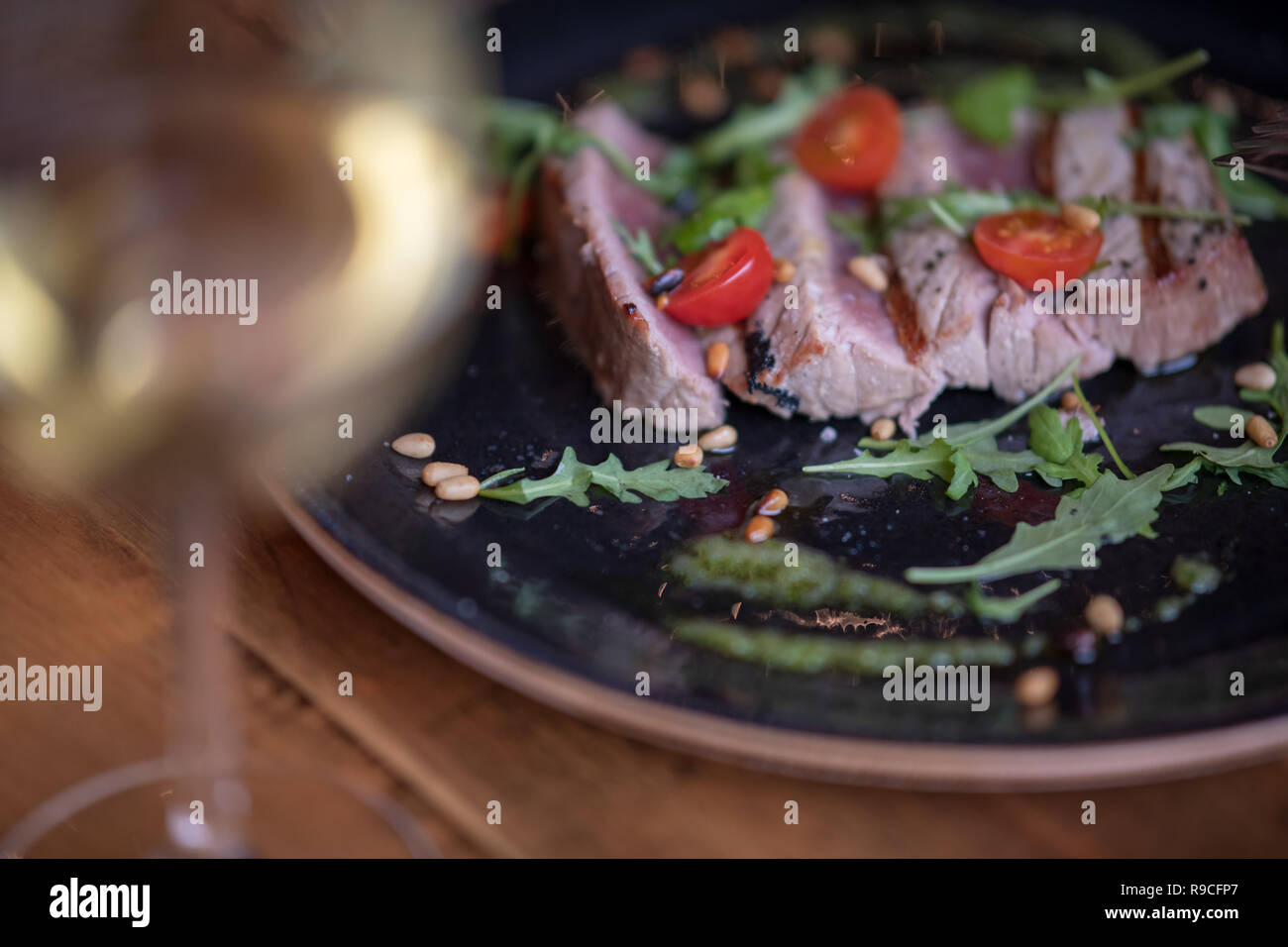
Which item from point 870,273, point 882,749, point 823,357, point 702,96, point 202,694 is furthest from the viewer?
point 702,96

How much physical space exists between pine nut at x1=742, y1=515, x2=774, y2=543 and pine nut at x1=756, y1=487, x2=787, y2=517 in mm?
41

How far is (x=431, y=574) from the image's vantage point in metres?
2.44

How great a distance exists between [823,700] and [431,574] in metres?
0.87

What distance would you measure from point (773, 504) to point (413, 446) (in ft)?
2.93

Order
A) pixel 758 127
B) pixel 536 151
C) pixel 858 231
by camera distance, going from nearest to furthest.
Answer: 1. pixel 858 231
2. pixel 536 151
3. pixel 758 127

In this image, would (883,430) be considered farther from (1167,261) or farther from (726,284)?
(1167,261)

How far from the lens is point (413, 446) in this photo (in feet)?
9.21

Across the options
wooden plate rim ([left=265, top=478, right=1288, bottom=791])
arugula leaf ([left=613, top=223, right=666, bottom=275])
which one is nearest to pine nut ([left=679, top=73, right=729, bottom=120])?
arugula leaf ([left=613, top=223, right=666, bottom=275])

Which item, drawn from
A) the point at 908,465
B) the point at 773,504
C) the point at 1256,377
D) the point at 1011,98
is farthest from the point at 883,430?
the point at 1011,98

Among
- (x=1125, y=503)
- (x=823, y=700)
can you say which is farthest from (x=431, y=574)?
(x=1125, y=503)

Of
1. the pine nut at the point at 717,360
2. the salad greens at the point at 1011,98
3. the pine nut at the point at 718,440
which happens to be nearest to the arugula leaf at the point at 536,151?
the pine nut at the point at 717,360

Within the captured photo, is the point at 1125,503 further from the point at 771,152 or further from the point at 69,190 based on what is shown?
the point at 69,190

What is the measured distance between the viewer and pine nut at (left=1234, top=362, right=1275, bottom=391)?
3023 millimetres

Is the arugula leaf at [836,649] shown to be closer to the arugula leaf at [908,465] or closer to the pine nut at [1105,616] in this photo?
the pine nut at [1105,616]
